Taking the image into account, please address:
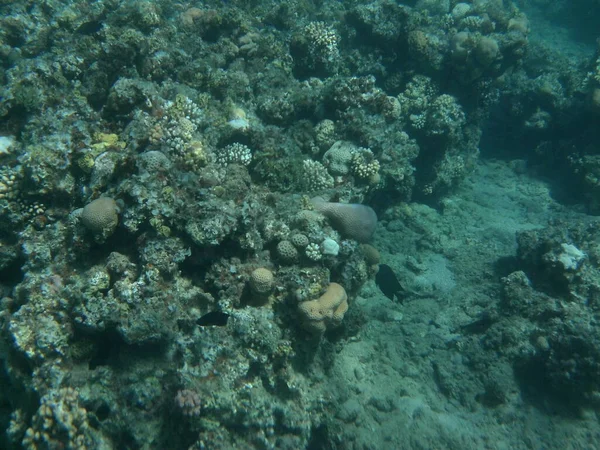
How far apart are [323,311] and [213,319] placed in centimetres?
174

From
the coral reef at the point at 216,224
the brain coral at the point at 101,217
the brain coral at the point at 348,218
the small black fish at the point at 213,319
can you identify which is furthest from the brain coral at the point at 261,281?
the brain coral at the point at 101,217

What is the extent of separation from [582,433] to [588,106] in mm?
11598

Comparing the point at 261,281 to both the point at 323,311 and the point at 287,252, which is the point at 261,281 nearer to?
the point at 287,252

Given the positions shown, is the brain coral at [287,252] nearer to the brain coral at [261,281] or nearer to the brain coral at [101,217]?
the brain coral at [261,281]

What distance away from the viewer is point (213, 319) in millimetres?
4953

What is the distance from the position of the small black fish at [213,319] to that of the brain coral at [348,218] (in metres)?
2.81

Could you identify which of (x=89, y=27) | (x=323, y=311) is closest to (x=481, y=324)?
(x=323, y=311)

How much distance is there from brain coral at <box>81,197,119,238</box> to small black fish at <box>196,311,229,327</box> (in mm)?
1987

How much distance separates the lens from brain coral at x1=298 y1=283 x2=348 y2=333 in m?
5.46

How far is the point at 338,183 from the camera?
26.1 ft

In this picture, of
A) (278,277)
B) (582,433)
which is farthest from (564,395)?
(278,277)

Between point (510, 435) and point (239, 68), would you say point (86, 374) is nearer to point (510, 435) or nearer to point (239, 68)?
point (510, 435)

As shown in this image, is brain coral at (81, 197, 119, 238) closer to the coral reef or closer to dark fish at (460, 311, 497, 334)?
the coral reef

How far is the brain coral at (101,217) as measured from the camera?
5070mm
